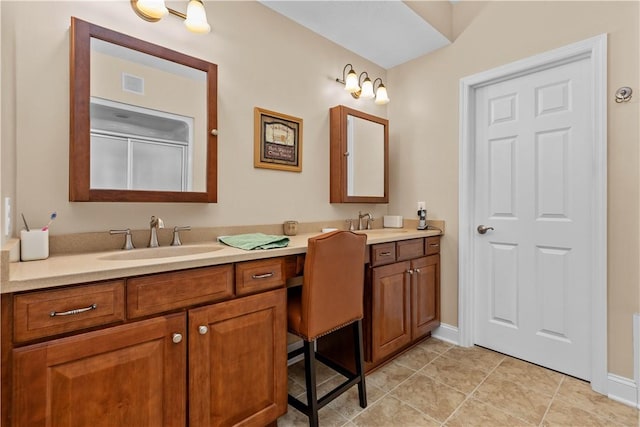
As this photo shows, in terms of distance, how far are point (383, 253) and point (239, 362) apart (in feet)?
3.67

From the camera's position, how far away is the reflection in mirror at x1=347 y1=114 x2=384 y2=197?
2537 millimetres

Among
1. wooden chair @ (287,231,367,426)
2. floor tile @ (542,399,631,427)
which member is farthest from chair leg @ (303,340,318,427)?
floor tile @ (542,399,631,427)

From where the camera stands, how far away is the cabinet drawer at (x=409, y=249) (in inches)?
85.0

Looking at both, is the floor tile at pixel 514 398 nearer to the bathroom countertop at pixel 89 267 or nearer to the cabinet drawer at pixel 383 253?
the cabinet drawer at pixel 383 253

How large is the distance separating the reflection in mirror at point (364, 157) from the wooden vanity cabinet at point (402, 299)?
64 centimetres

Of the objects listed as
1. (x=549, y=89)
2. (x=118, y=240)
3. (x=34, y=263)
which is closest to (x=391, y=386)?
(x=118, y=240)

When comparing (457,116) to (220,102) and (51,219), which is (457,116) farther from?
(51,219)

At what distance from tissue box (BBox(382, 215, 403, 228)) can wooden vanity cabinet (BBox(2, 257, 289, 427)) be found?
5.23 feet

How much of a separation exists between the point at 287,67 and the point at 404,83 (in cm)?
125

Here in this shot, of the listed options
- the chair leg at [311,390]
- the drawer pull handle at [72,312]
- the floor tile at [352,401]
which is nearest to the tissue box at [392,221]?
the floor tile at [352,401]

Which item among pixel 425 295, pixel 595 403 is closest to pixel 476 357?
pixel 425 295

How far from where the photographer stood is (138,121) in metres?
1.54

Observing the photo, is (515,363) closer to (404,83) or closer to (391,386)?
(391,386)

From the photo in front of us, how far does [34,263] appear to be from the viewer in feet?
3.67
